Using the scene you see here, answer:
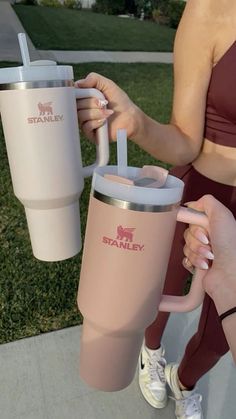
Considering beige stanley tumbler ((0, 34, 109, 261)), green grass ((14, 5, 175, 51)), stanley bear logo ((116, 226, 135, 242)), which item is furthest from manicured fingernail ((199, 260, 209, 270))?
green grass ((14, 5, 175, 51))

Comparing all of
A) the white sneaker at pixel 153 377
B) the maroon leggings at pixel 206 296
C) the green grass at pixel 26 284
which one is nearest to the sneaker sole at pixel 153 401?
the white sneaker at pixel 153 377

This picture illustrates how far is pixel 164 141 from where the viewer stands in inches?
62.3

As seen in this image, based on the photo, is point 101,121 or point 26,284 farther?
point 26,284

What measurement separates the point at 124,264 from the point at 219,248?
0.78 ft

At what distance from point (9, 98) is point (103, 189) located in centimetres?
35

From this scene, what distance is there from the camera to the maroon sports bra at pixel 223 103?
58.2 inches

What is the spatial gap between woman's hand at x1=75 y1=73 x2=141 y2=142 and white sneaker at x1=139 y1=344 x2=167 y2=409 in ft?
3.92

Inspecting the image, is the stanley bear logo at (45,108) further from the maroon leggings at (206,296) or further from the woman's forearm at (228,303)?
the maroon leggings at (206,296)

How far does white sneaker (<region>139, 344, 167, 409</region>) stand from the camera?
7.00 ft

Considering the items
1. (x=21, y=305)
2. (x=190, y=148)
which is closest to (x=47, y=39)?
(x=21, y=305)

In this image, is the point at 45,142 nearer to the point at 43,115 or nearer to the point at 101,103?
the point at 43,115

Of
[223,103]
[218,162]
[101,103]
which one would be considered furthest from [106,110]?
[218,162]

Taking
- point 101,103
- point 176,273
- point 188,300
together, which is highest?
point 101,103

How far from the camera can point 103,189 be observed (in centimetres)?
99
